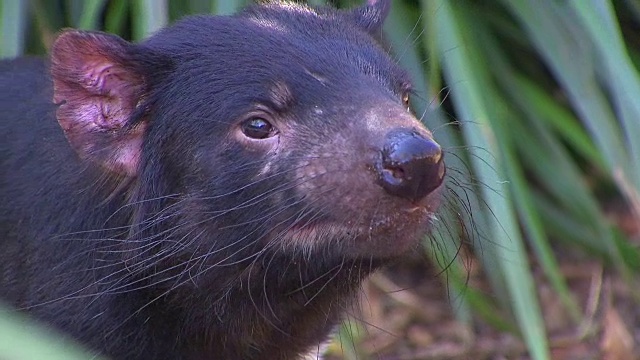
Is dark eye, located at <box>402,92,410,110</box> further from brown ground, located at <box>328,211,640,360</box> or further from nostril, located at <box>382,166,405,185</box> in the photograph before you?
brown ground, located at <box>328,211,640,360</box>

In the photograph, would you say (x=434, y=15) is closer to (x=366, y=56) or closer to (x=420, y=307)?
(x=366, y=56)

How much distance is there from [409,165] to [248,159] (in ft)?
1.38

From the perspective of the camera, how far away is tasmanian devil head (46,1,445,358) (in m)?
2.19

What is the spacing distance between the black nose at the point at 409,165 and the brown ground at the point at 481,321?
1.75 metres

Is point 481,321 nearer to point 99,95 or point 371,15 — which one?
point 371,15

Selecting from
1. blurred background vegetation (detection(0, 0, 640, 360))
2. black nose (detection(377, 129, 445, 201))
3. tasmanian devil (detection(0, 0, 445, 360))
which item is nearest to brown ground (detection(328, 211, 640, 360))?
blurred background vegetation (detection(0, 0, 640, 360))

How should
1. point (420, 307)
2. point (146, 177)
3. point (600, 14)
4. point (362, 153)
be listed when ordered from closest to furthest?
point (362, 153), point (146, 177), point (600, 14), point (420, 307)

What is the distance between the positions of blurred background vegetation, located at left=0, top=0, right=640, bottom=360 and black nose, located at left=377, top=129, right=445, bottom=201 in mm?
574

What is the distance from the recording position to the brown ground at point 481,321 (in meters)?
4.07

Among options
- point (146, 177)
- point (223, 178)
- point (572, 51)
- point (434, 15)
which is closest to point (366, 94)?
point (223, 178)

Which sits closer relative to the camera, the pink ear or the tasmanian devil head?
the tasmanian devil head

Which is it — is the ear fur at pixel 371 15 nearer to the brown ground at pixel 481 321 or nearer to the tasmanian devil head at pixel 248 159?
the tasmanian devil head at pixel 248 159

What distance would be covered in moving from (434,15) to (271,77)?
1.18m

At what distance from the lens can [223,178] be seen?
7.72 feet
